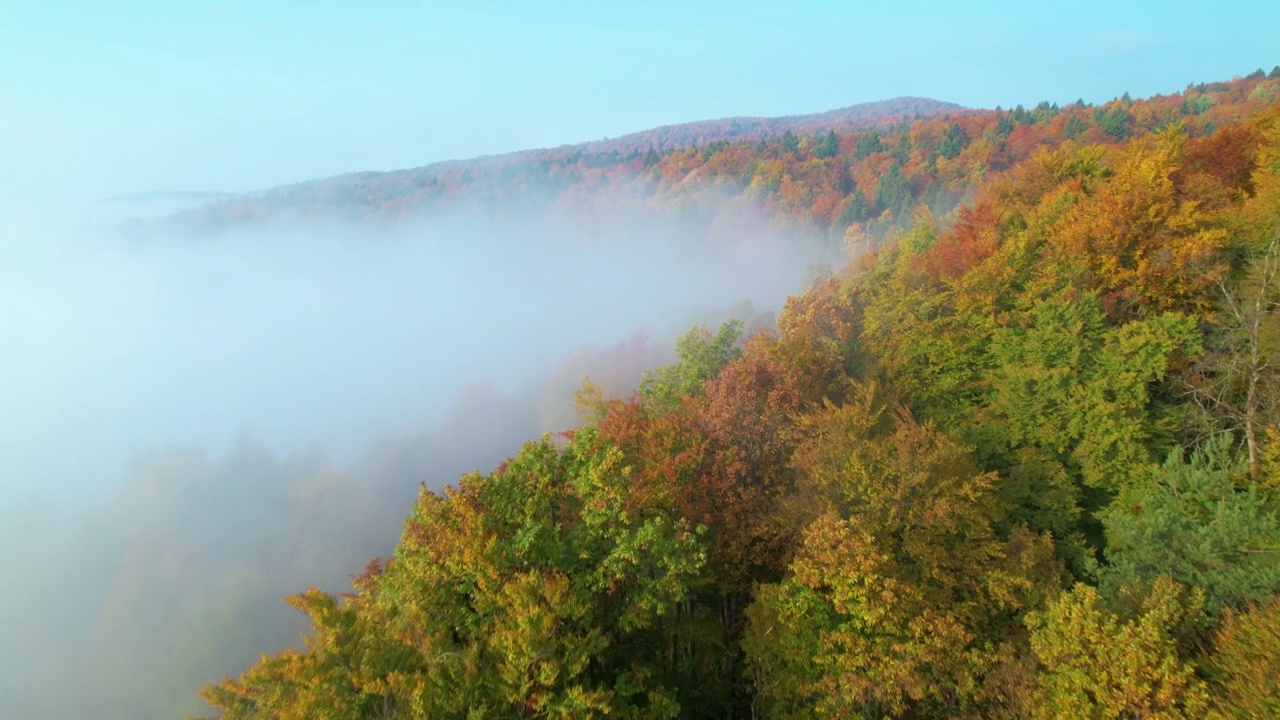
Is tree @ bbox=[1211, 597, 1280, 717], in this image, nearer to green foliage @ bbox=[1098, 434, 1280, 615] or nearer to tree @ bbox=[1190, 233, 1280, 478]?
green foliage @ bbox=[1098, 434, 1280, 615]

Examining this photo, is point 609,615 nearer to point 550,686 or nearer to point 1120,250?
point 550,686

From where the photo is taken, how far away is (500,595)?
10445 mm

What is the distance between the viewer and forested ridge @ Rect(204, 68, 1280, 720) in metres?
9.83

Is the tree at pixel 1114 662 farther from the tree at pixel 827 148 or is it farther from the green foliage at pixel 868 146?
the tree at pixel 827 148

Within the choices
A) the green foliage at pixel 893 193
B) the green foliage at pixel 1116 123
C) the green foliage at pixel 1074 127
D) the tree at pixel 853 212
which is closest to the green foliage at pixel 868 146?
the green foliage at pixel 893 193

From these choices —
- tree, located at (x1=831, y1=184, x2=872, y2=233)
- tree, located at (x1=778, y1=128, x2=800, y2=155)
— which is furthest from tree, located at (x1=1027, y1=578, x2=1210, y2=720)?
tree, located at (x1=778, y1=128, x2=800, y2=155)

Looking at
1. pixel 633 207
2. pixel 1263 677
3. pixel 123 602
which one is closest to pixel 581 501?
pixel 1263 677

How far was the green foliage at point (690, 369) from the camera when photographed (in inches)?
1002

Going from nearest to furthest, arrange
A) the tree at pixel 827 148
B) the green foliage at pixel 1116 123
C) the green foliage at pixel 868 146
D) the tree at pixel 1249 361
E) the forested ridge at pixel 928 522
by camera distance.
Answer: the forested ridge at pixel 928 522, the tree at pixel 1249 361, the green foliage at pixel 1116 123, the green foliage at pixel 868 146, the tree at pixel 827 148

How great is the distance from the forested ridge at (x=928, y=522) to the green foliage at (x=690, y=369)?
0.59 feet

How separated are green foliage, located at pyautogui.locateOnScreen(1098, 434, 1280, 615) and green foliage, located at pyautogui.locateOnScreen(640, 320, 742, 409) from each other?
48.2 ft

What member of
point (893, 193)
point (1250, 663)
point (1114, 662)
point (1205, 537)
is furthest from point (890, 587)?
point (893, 193)

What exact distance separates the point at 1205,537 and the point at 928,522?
510cm

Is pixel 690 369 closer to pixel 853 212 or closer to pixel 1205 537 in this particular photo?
pixel 1205 537
